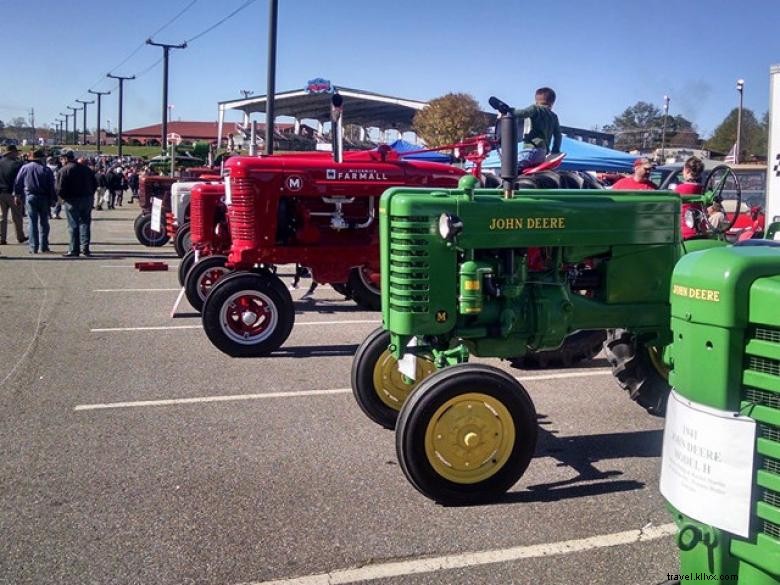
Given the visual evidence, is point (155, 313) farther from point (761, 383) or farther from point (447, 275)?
point (761, 383)

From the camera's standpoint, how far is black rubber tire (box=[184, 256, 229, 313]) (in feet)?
30.2

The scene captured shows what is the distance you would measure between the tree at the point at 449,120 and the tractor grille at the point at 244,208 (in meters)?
22.6

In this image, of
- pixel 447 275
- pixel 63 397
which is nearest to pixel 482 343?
pixel 447 275

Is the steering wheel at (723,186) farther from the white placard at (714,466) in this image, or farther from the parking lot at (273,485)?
the white placard at (714,466)

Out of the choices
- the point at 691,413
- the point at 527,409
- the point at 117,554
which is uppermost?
the point at 691,413

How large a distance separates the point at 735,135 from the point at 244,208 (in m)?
40.9

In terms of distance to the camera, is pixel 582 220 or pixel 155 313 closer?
pixel 582 220

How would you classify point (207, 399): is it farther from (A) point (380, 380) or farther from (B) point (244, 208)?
(B) point (244, 208)

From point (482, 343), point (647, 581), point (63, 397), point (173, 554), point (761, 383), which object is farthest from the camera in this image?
point (63, 397)

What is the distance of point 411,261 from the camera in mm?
4309

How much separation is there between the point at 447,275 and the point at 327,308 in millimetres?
5906

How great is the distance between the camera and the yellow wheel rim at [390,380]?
16.9ft

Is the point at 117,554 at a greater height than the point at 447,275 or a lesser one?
lesser

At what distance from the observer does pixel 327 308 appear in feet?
33.4
